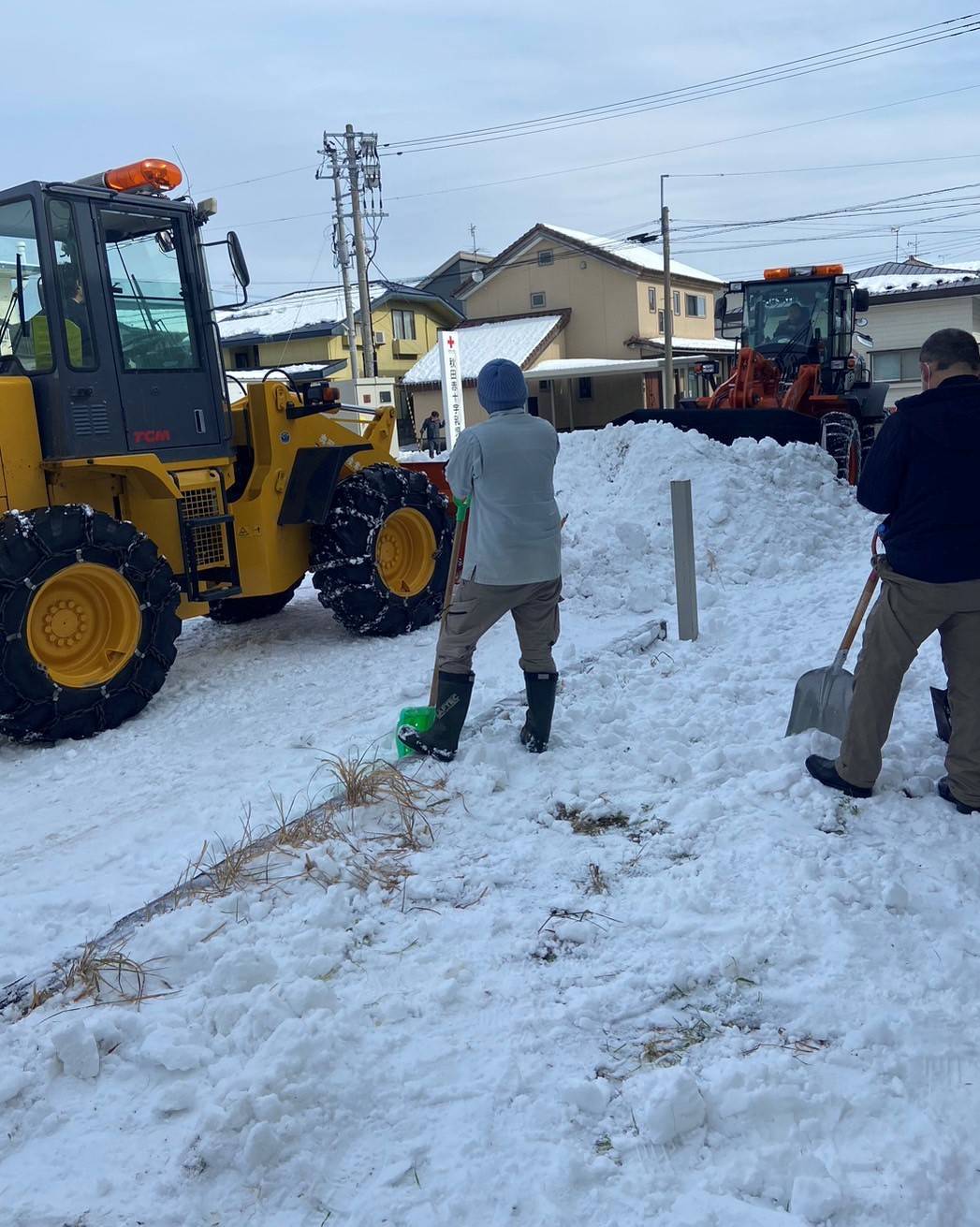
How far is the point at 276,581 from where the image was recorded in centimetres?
670

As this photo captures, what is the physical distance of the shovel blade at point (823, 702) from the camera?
4301 mm

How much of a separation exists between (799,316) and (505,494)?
453 inches

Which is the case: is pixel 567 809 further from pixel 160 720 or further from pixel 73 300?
pixel 73 300

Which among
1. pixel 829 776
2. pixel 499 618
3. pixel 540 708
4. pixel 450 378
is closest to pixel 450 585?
pixel 499 618

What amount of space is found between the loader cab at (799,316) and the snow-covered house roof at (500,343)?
2024 centimetres

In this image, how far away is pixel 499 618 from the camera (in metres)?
4.51

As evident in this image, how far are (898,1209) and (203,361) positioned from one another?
5583mm

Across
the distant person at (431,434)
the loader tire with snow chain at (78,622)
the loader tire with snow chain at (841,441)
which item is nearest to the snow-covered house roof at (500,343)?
the distant person at (431,434)

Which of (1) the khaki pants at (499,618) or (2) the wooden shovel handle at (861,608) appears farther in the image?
(1) the khaki pants at (499,618)

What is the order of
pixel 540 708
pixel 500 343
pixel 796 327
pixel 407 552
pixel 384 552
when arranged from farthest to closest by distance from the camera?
pixel 500 343, pixel 796 327, pixel 407 552, pixel 384 552, pixel 540 708

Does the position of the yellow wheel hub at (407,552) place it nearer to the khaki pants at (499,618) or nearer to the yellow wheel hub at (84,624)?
the yellow wheel hub at (84,624)

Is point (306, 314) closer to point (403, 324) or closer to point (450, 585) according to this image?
point (403, 324)

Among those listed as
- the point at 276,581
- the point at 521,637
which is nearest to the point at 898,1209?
the point at 521,637

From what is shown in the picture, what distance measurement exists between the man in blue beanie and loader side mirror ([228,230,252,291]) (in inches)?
87.9
